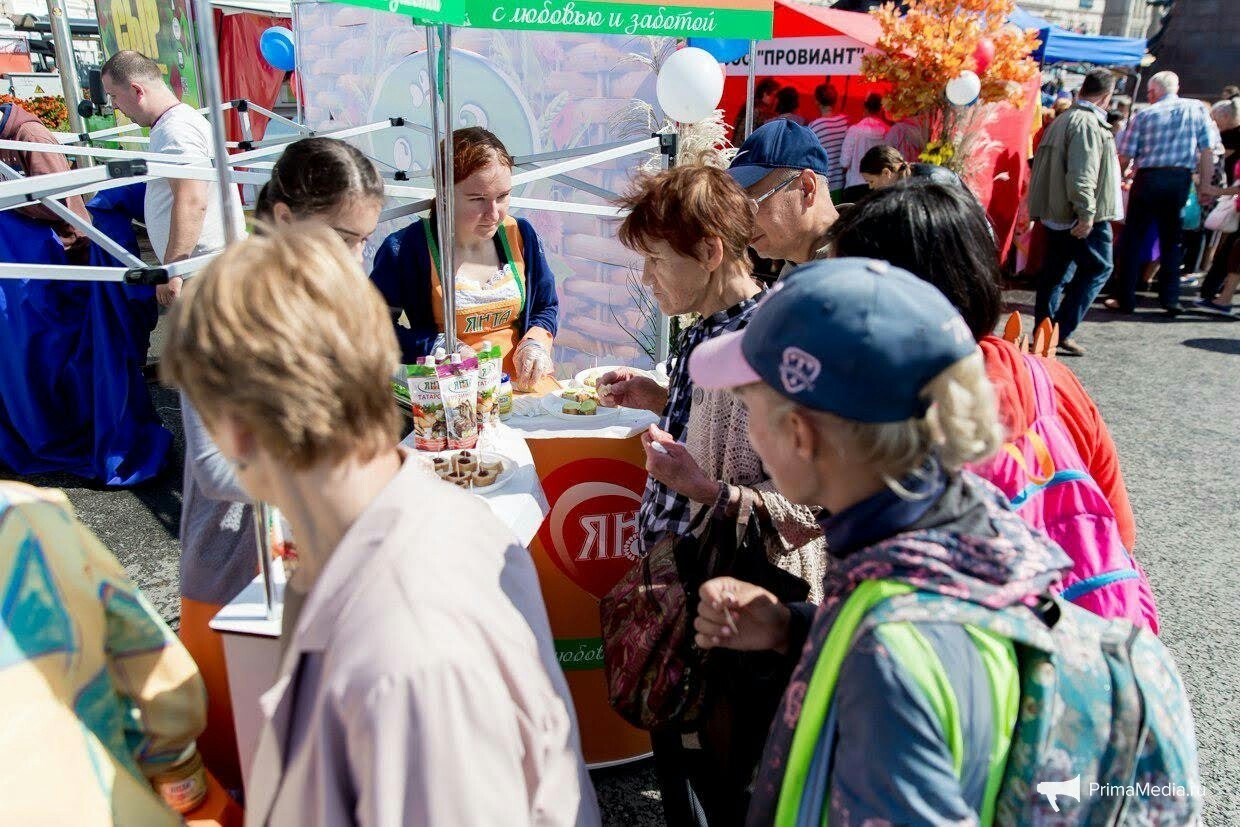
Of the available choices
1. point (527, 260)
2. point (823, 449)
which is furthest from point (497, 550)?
point (527, 260)

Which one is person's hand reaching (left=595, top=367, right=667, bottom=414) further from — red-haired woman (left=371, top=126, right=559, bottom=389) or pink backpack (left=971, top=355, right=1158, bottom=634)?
pink backpack (left=971, top=355, right=1158, bottom=634)

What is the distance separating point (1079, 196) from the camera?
6.30 metres

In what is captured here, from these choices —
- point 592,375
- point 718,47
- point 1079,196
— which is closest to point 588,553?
point 592,375

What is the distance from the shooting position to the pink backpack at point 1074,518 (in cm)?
141

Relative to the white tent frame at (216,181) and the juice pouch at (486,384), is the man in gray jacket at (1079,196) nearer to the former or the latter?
the white tent frame at (216,181)

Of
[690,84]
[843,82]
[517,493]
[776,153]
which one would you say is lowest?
[517,493]

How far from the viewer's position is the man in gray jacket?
635cm

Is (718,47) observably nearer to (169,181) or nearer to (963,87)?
(963,87)

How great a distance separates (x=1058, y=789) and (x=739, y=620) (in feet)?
1.65

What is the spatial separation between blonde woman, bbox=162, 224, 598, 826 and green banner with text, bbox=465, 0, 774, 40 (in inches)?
53.8

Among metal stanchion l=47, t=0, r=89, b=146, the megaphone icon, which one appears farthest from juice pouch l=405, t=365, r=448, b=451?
metal stanchion l=47, t=0, r=89, b=146

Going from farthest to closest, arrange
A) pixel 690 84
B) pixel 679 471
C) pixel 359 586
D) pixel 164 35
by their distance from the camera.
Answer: pixel 164 35
pixel 690 84
pixel 679 471
pixel 359 586

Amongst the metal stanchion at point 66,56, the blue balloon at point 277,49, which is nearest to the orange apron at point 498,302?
the metal stanchion at point 66,56

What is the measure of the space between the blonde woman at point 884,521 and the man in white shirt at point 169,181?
10.5 ft
